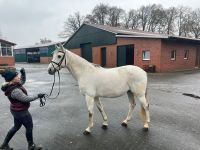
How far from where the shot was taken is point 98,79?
4.62 m

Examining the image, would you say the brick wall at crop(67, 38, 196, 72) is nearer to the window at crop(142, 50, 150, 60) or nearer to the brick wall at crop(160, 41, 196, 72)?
the brick wall at crop(160, 41, 196, 72)

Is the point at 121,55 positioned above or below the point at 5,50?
below

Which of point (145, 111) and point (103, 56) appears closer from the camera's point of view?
point (145, 111)

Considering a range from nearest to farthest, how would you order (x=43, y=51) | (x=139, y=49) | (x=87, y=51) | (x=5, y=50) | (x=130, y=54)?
1. (x=139, y=49)
2. (x=130, y=54)
3. (x=87, y=51)
4. (x=5, y=50)
5. (x=43, y=51)

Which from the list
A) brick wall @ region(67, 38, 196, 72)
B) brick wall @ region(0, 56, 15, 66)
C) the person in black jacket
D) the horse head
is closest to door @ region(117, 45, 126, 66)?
brick wall @ region(67, 38, 196, 72)

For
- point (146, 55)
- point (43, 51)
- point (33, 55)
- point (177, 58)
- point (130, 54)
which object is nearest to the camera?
point (146, 55)

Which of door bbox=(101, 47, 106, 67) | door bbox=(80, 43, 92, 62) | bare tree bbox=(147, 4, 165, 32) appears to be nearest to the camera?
door bbox=(101, 47, 106, 67)

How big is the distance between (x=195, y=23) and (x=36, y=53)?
3837 cm

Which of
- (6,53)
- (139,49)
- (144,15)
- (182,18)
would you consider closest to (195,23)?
(182,18)

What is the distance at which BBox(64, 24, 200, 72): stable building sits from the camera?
1892 centimetres

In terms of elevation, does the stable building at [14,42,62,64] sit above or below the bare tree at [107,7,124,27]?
below

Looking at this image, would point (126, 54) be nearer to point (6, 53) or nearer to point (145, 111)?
point (145, 111)

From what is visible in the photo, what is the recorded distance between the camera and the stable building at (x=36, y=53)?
44.2m

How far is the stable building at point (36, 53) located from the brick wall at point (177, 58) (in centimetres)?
2898
